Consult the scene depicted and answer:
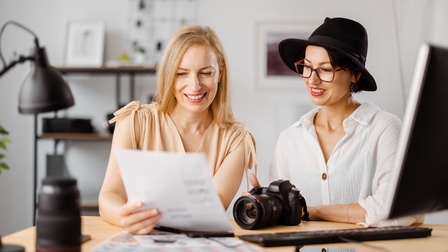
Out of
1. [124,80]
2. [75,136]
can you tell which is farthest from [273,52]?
[75,136]

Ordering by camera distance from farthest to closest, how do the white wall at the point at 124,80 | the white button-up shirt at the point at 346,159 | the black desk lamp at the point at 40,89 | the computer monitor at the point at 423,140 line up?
the white wall at the point at 124,80
the white button-up shirt at the point at 346,159
the black desk lamp at the point at 40,89
the computer monitor at the point at 423,140

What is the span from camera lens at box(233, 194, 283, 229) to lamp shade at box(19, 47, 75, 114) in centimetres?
67

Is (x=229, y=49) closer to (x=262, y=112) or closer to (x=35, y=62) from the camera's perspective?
(x=262, y=112)

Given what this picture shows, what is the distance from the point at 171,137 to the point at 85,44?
8.94 ft

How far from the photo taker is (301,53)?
2.62 meters

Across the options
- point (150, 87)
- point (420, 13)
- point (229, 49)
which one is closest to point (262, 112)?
point (229, 49)

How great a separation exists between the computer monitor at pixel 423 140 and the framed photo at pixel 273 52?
3512mm

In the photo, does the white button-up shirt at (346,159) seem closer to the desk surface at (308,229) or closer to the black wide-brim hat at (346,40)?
the black wide-brim hat at (346,40)

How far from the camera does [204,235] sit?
5.26 feet

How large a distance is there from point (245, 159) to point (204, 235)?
66 cm

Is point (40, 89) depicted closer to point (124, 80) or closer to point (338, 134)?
point (338, 134)

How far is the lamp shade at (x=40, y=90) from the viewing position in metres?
1.34

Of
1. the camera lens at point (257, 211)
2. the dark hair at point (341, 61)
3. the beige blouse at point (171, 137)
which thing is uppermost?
the dark hair at point (341, 61)

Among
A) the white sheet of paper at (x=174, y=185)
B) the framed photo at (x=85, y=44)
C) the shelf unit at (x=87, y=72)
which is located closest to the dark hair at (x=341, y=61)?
the white sheet of paper at (x=174, y=185)
